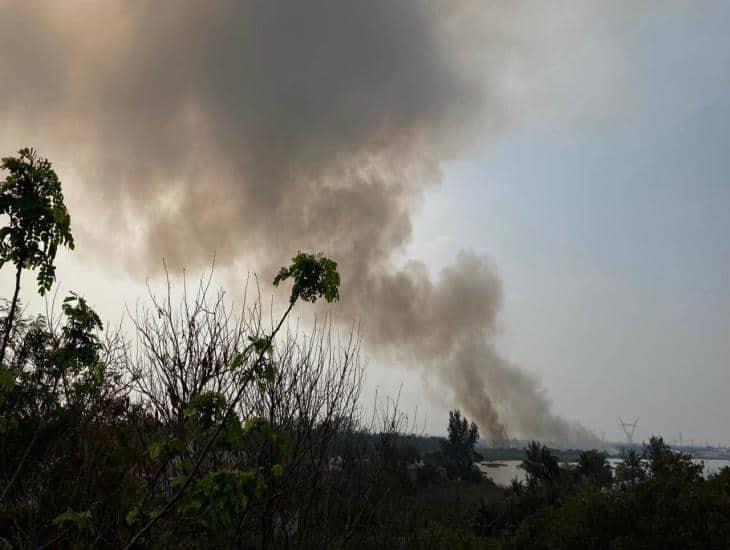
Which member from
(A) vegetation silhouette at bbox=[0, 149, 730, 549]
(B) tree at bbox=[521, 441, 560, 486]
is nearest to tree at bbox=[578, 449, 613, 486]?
(B) tree at bbox=[521, 441, 560, 486]

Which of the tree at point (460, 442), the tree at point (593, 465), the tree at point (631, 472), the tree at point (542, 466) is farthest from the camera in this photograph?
the tree at point (460, 442)

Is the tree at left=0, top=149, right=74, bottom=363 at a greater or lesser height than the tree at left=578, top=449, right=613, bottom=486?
greater

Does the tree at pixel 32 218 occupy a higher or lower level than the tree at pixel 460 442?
higher

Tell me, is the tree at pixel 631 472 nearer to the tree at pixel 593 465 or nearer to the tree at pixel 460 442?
the tree at pixel 593 465

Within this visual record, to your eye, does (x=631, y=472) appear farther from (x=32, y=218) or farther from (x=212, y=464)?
(x=32, y=218)

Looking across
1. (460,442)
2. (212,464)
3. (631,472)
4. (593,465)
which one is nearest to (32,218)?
(212,464)

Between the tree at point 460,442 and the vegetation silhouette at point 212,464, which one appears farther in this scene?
the tree at point 460,442

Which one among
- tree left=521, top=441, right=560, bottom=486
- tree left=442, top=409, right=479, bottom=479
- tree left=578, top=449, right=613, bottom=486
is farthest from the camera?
tree left=442, top=409, right=479, bottom=479

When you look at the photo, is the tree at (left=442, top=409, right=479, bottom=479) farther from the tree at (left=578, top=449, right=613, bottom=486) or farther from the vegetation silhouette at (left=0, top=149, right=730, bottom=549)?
the vegetation silhouette at (left=0, top=149, right=730, bottom=549)

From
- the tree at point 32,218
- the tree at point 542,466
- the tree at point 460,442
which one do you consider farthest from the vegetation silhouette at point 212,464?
the tree at point 460,442

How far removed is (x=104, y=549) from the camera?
6047 mm

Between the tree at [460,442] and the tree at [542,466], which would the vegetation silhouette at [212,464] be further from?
the tree at [460,442]

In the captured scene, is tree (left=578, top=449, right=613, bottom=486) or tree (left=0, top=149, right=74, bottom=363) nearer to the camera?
tree (left=0, top=149, right=74, bottom=363)

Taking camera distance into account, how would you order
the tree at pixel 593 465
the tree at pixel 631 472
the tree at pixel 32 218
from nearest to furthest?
the tree at pixel 32 218 < the tree at pixel 631 472 < the tree at pixel 593 465
